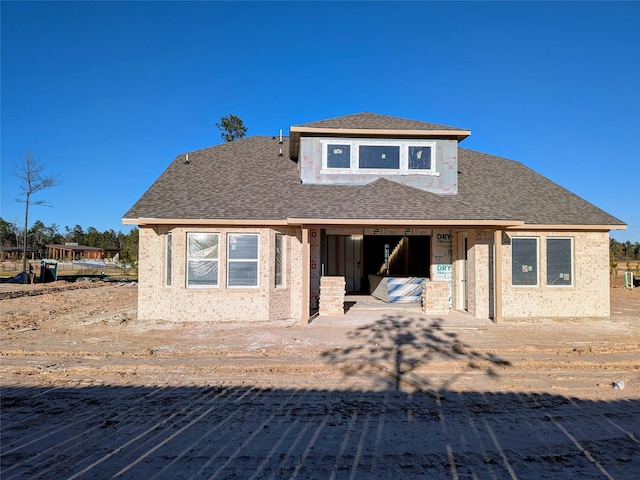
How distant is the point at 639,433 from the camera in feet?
14.7

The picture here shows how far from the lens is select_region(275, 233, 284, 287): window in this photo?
1160 centimetres

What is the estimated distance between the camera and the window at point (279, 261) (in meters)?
11.6

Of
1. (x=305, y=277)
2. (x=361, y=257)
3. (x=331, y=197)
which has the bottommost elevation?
(x=305, y=277)

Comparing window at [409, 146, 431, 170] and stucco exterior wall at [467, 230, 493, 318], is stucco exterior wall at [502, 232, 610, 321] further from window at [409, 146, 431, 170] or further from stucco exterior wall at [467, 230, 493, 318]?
window at [409, 146, 431, 170]

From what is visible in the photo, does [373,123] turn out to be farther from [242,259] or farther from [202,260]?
[202,260]

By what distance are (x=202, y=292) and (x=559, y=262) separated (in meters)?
10.6

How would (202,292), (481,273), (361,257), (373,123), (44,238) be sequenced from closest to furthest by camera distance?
(202,292) < (481,273) < (373,123) < (361,257) < (44,238)

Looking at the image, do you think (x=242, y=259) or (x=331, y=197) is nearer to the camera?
(x=242, y=259)

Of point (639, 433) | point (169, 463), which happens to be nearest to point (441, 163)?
point (639, 433)

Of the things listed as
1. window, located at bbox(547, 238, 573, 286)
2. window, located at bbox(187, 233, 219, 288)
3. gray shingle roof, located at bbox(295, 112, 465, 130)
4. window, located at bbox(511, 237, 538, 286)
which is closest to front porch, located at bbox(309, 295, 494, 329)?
Result: window, located at bbox(511, 237, 538, 286)

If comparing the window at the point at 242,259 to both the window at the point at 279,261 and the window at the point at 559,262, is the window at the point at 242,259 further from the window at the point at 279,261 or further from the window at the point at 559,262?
the window at the point at 559,262

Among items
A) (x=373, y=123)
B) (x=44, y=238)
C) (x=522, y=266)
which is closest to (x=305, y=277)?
(x=373, y=123)

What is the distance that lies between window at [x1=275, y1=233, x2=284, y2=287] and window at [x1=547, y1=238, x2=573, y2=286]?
804 centimetres

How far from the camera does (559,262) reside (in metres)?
12.2
